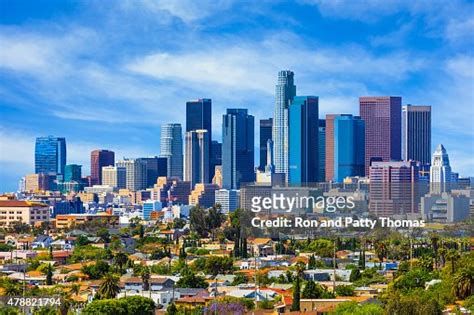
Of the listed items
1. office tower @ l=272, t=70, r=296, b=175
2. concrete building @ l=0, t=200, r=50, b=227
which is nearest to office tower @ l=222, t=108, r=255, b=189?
office tower @ l=272, t=70, r=296, b=175

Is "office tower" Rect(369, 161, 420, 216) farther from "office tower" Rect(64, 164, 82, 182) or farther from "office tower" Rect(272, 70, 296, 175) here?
"office tower" Rect(64, 164, 82, 182)

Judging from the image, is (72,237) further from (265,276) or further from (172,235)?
(265,276)

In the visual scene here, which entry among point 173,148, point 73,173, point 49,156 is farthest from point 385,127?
point 49,156

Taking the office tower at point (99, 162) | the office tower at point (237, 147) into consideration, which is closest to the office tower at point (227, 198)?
the office tower at point (237, 147)

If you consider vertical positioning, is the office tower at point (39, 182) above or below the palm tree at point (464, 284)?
above

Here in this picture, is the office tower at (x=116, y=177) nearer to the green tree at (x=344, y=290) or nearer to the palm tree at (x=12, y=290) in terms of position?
the palm tree at (x=12, y=290)

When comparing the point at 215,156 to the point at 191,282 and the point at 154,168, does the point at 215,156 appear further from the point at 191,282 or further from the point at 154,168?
the point at 191,282
